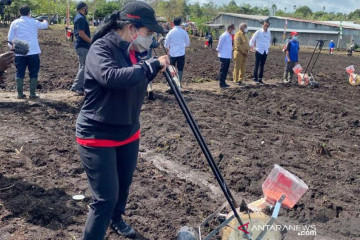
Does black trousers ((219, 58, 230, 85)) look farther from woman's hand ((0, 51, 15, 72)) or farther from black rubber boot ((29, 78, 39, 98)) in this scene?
woman's hand ((0, 51, 15, 72))

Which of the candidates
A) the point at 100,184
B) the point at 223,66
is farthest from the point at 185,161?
the point at 223,66

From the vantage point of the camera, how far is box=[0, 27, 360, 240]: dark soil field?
13.1 ft

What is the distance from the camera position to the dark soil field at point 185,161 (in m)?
3.98

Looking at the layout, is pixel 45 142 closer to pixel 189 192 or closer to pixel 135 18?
pixel 189 192

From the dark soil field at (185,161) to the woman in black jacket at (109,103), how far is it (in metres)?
0.97

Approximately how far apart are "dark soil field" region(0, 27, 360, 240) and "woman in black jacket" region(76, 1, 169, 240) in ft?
3.18

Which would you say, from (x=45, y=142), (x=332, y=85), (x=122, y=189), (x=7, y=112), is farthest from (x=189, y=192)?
(x=332, y=85)

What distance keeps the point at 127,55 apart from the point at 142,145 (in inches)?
142

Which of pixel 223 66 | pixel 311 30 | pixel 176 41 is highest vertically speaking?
pixel 311 30

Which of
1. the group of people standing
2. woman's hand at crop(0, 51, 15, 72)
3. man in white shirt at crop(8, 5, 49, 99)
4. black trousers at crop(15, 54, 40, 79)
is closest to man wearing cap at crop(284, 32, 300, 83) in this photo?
the group of people standing

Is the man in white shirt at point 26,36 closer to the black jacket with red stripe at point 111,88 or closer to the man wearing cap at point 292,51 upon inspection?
the black jacket with red stripe at point 111,88

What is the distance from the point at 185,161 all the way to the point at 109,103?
10.2 ft

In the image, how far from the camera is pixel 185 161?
223 inches

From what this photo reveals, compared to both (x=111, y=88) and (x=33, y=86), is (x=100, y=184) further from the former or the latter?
(x=33, y=86)
